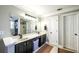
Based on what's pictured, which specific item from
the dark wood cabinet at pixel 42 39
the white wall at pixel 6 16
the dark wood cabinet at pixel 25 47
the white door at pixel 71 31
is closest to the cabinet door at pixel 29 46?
the dark wood cabinet at pixel 25 47

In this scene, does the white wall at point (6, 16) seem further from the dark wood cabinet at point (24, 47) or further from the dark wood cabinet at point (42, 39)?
the dark wood cabinet at point (42, 39)

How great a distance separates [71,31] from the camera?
2.09 m

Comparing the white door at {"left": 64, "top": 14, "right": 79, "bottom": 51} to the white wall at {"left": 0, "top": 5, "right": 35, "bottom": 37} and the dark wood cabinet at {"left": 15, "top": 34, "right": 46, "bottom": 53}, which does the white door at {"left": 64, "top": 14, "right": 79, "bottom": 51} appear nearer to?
the dark wood cabinet at {"left": 15, "top": 34, "right": 46, "bottom": 53}

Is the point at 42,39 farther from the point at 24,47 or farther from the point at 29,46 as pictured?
the point at 24,47

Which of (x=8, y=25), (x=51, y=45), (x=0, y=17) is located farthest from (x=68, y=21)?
(x=0, y=17)

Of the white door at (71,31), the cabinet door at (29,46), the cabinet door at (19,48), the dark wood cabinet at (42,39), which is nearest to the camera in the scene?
the cabinet door at (19,48)

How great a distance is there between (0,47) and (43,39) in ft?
3.06

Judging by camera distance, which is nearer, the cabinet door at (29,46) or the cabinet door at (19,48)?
the cabinet door at (19,48)

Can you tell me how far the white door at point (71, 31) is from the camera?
1944 millimetres

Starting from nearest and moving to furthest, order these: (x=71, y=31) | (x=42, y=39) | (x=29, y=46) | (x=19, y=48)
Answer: (x=19, y=48)
(x=29, y=46)
(x=42, y=39)
(x=71, y=31)

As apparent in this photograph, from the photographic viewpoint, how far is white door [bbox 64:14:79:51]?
1944 millimetres

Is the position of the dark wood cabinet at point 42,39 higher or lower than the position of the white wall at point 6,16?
lower

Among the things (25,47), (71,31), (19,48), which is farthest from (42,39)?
(71,31)

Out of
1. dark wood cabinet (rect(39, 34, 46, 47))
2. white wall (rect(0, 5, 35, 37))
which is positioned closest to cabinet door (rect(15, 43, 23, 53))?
white wall (rect(0, 5, 35, 37))
